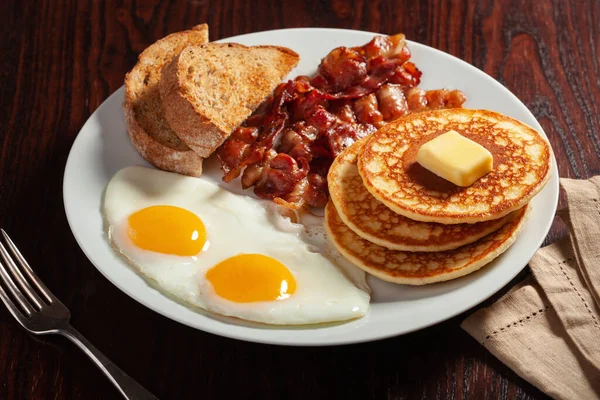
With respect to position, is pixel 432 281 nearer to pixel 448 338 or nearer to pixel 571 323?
pixel 448 338

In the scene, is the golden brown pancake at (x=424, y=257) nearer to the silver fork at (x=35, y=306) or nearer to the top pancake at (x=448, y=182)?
the top pancake at (x=448, y=182)

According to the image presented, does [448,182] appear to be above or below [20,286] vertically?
above

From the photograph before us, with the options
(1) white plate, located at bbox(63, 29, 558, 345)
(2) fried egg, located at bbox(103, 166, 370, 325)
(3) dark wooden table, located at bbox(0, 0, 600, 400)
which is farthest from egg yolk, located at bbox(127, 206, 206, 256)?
(3) dark wooden table, located at bbox(0, 0, 600, 400)

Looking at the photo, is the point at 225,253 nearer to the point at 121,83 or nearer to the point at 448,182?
the point at 448,182

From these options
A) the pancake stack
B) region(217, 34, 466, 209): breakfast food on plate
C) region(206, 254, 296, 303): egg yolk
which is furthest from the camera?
region(217, 34, 466, 209): breakfast food on plate

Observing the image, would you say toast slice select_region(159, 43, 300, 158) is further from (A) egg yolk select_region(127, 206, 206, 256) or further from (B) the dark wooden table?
(B) the dark wooden table

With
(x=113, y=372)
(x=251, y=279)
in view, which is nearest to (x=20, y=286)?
(x=113, y=372)

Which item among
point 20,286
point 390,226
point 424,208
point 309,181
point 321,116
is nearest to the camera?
point 424,208

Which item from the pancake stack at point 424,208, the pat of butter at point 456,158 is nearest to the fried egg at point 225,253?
the pancake stack at point 424,208
